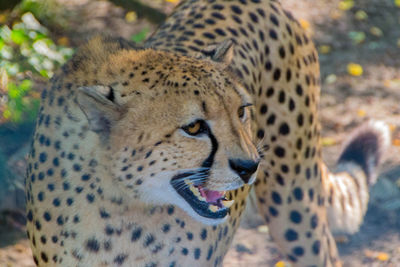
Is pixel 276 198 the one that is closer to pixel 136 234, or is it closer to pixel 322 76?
pixel 136 234

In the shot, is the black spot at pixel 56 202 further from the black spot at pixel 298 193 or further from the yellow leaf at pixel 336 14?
the yellow leaf at pixel 336 14

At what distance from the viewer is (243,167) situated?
1890 millimetres

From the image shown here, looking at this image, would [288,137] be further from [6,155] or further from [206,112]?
[6,155]

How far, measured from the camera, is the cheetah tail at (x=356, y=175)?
3.79 meters

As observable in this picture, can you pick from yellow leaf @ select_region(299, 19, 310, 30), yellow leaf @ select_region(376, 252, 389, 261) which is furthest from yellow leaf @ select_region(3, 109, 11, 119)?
yellow leaf @ select_region(299, 19, 310, 30)

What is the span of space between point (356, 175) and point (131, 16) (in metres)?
2.80

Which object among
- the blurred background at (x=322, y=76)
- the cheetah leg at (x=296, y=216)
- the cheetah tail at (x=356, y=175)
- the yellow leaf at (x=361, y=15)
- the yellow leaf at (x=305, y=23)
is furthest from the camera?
the yellow leaf at (x=361, y=15)

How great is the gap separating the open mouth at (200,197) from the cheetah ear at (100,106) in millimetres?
273

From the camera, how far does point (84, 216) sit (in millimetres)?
2074

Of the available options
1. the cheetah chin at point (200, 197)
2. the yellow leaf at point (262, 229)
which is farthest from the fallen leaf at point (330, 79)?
the cheetah chin at point (200, 197)

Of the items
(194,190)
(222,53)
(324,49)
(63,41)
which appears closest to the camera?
(194,190)

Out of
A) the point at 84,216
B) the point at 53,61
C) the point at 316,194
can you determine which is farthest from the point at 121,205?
the point at 53,61

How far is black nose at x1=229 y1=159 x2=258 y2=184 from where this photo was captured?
188cm

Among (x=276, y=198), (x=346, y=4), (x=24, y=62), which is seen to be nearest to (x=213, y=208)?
(x=276, y=198)
